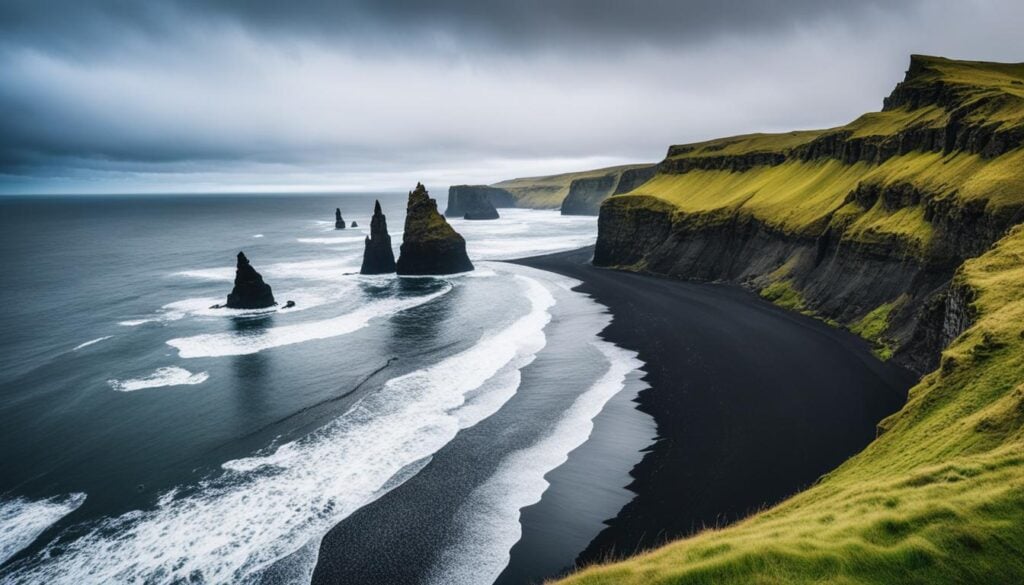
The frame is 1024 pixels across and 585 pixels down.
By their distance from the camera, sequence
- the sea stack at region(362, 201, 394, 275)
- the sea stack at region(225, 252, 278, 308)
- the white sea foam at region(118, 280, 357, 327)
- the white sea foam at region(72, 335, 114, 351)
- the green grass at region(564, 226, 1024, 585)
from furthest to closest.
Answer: the sea stack at region(362, 201, 394, 275) → the sea stack at region(225, 252, 278, 308) → the white sea foam at region(118, 280, 357, 327) → the white sea foam at region(72, 335, 114, 351) → the green grass at region(564, 226, 1024, 585)

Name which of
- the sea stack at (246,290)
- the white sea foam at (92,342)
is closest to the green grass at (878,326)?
the sea stack at (246,290)

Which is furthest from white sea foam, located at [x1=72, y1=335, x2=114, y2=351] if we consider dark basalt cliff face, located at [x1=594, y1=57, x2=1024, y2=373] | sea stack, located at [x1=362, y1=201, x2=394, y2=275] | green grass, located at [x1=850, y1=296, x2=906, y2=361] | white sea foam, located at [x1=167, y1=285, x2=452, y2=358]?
green grass, located at [x1=850, y1=296, x2=906, y2=361]

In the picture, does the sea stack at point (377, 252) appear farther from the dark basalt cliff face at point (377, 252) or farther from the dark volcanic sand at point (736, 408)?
the dark volcanic sand at point (736, 408)

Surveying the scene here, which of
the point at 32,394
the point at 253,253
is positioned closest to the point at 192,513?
the point at 32,394

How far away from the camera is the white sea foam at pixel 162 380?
40.8m

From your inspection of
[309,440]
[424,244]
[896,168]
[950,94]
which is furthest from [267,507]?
[950,94]

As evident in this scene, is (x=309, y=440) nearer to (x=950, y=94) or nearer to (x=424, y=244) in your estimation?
(x=424, y=244)

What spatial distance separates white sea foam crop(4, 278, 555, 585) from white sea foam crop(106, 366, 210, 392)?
1519 centimetres

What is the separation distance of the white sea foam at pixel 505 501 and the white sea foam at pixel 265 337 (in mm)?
30818

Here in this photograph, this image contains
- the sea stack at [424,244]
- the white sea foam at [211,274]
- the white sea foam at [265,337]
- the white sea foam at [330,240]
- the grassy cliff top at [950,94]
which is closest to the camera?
the white sea foam at [265,337]

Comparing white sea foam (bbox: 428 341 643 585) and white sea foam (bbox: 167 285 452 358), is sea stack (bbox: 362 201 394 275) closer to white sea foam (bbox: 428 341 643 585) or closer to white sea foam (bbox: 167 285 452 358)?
white sea foam (bbox: 167 285 452 358)

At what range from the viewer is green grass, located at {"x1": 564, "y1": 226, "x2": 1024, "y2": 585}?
11531 millimetres

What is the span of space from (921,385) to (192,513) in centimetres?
3503

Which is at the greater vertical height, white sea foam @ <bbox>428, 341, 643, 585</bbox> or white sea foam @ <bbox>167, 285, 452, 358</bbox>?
white sea foam @ <bbox>428, 341, 643, 585</bbox>
